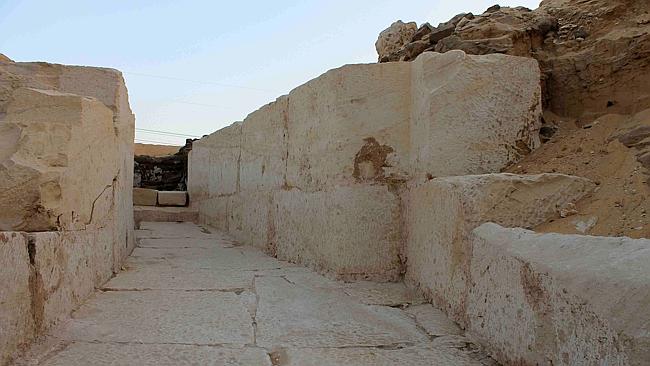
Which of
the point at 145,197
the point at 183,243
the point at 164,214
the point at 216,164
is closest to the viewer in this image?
the point at 183,243

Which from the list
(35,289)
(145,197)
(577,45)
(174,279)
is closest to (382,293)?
(174,279)

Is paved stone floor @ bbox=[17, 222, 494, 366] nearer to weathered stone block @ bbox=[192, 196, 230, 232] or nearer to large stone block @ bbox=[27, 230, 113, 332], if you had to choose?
large stone block @ bbox=[27, 230, 113, 332]

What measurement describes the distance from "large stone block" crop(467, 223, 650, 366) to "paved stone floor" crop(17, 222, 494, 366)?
0.20 meters

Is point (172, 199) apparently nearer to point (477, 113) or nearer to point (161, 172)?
point (161, 172)

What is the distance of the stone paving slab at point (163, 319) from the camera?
1915mm

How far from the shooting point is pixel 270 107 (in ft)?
14.0

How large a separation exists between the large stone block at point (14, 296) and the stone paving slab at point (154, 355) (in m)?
0.12

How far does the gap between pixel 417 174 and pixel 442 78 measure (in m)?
0.53

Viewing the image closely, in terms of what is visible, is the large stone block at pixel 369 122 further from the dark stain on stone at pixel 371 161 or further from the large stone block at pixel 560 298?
the large stone block at pixel 560 298

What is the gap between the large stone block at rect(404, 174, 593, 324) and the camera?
79.9 inches

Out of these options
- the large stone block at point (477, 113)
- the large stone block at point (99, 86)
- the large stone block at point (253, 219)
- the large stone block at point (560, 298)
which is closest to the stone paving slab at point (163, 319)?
the large stone block at point (99, 86)

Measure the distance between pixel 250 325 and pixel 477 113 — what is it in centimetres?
155

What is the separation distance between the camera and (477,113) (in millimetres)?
2666

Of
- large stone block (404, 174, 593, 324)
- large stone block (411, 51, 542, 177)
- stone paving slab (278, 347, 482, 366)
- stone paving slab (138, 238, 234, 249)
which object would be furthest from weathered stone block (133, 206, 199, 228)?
stone paving slab (278, 347, 482, 366)
